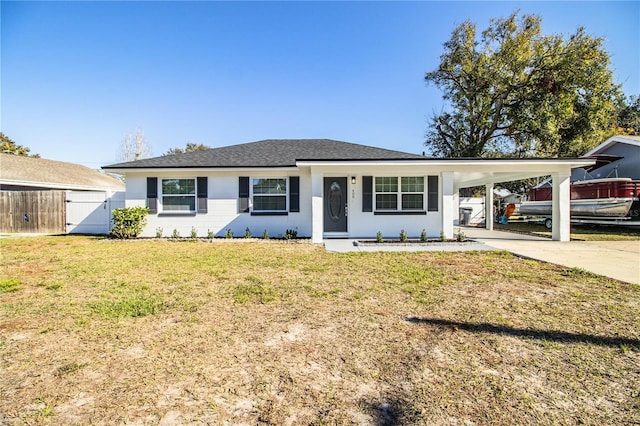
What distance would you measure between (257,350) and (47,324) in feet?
9.01

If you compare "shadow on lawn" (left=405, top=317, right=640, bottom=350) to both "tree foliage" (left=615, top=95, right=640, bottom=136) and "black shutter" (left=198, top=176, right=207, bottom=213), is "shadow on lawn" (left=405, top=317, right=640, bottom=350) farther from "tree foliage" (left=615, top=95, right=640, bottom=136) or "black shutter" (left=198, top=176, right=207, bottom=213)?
"tree foliage" (left=615, top=95, right=640, bottom=136)

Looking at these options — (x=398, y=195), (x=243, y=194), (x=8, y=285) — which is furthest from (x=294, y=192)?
(x=8, y=285)

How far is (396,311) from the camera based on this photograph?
165 inches

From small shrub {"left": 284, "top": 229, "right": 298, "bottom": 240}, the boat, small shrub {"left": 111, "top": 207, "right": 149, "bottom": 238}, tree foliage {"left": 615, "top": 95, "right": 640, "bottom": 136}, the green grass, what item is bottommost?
the green grass

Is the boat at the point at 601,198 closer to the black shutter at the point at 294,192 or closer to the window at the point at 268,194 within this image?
the black shutter at the point at 294,192

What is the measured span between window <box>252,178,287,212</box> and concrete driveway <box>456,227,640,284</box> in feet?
24.8

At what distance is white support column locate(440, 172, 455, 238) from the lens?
10703 mm

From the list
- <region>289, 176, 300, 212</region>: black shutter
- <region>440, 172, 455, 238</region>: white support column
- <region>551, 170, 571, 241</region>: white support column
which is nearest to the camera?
<region>440, 172, 455, 238</region>: white support column

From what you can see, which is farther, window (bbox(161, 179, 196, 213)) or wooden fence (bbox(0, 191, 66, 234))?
wooden fence (bbox(0, 191, 66, 234))

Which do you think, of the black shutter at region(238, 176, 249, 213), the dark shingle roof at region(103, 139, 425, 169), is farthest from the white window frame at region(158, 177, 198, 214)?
the black shutter at region(238, 176, 249, 213)

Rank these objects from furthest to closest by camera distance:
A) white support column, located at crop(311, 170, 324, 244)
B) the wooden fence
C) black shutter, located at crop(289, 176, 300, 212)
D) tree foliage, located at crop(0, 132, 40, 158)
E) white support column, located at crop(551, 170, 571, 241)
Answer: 1. tree foliage, located at crop(0, 132, 40, 158)
2. the wooden fence
3. black shutter, located at crop(289, 176, 300, 212)
4. white support column, located at crop(551, 170, 571, 241)
5. white support column, located at crop(311, 170, 324, 244)

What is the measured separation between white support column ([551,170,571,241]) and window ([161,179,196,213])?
13.4 meters

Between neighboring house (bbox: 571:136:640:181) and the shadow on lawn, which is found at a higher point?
neighboring house (bbox: 571:136:640:181)

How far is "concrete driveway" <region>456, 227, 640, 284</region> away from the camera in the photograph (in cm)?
645
